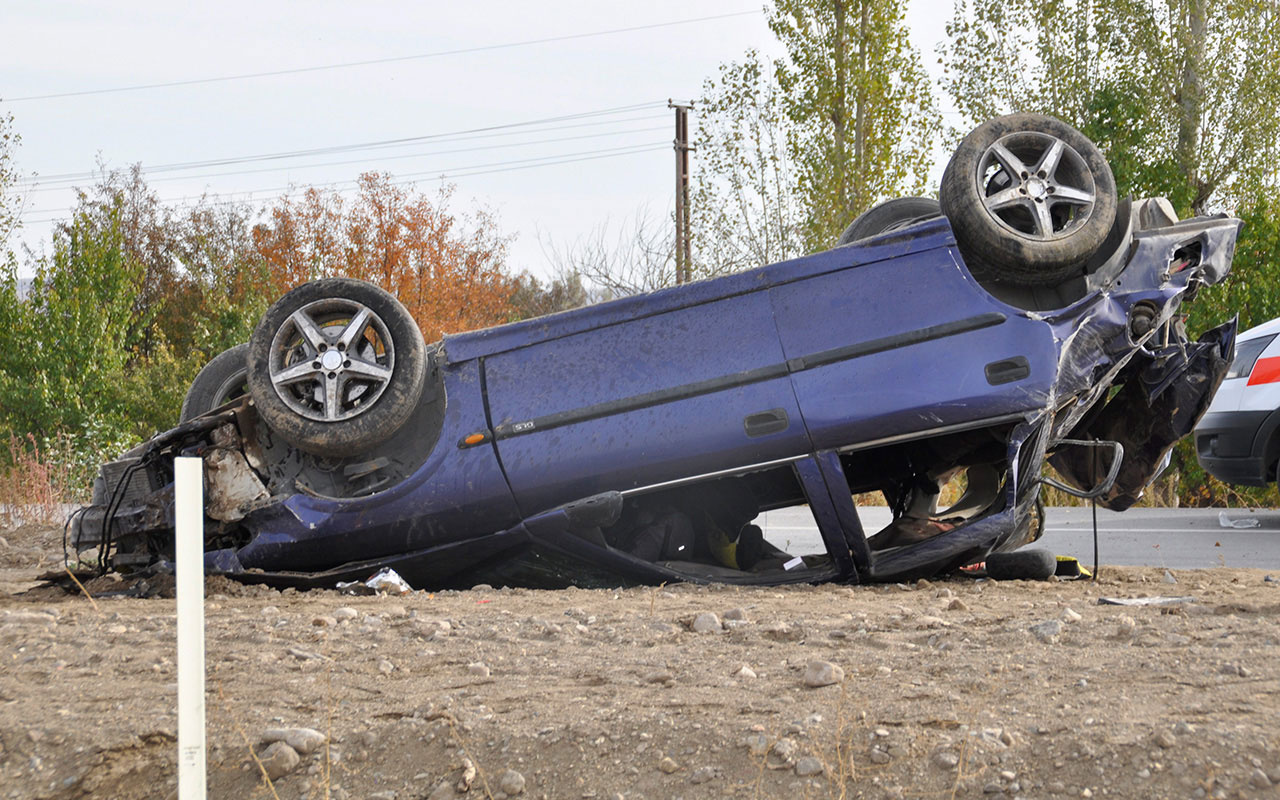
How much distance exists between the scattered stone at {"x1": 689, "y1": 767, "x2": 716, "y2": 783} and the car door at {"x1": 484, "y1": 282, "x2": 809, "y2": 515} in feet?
7.51

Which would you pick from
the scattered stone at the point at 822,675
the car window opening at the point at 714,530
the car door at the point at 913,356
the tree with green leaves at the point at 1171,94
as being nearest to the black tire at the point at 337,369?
the car window opening at the point at 714,530

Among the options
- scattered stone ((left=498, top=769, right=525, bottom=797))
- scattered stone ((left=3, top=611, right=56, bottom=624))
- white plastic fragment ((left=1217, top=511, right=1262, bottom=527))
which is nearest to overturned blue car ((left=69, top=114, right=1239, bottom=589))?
scattered stone ((left=3, top=611, right=56, bottom=624))

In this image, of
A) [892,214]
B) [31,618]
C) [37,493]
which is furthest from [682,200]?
[31,618]

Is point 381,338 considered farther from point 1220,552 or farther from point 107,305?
point 107,305

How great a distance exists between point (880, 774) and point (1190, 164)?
18.8 m

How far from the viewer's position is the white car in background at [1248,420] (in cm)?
905

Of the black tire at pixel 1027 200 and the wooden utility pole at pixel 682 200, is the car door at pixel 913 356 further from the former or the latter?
the wooden utility pole at pixel 682 200

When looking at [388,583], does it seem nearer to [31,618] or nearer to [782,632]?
[31,618]

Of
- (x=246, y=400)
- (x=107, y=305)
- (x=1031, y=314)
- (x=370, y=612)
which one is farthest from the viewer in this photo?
(x=107, y=305)

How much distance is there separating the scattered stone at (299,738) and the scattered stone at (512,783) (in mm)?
535

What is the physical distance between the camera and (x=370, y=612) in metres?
4.60

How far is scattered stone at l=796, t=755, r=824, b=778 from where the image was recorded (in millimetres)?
2732

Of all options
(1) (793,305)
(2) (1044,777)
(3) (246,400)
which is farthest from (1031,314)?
(3) (246,400)

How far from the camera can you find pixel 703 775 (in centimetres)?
279
